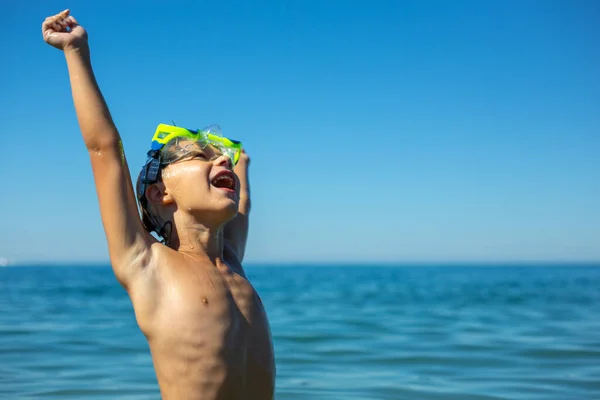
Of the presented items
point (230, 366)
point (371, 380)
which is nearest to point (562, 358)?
point (371, 380)

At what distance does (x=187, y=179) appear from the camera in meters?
2.74

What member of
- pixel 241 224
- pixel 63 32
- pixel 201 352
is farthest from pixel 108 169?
pixel 241 224

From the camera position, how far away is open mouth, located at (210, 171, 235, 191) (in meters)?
2.76

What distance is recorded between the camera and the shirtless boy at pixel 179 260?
2.55 m

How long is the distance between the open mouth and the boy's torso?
326 millimetres

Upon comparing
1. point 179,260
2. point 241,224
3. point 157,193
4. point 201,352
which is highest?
point 157,193

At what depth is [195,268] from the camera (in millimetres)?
2689

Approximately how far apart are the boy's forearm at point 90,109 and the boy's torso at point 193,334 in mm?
486

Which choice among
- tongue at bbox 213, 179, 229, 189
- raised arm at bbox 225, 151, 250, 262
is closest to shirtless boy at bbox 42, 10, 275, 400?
tongue at bbox 213, 179, 229, 189

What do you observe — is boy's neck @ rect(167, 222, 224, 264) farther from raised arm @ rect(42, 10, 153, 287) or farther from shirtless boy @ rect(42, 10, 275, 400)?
raised arm @ rect(42, 10, 153, 287)

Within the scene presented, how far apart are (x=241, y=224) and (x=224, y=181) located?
0.59 m

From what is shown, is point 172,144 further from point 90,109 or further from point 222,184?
point 90,109

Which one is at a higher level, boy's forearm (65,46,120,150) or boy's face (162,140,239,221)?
boy's forearm (65,46,120,150)

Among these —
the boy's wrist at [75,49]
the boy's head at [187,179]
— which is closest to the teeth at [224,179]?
the boy's head at [187,179]
